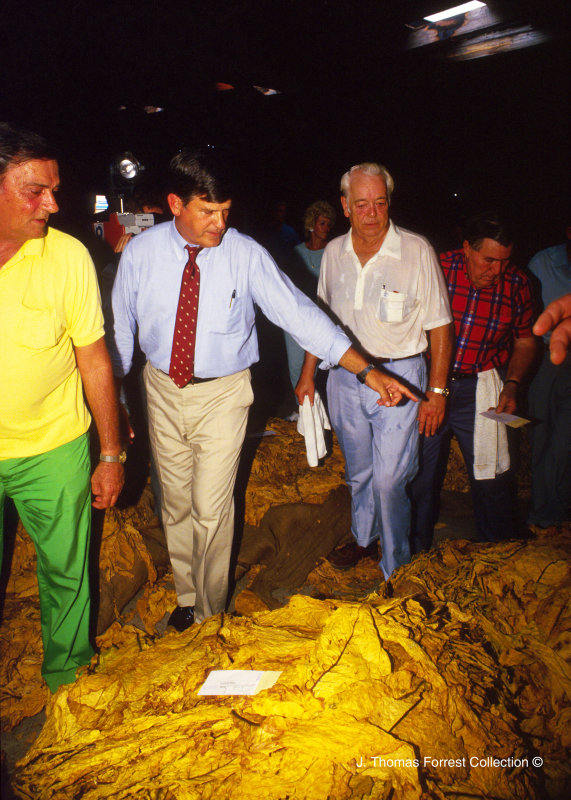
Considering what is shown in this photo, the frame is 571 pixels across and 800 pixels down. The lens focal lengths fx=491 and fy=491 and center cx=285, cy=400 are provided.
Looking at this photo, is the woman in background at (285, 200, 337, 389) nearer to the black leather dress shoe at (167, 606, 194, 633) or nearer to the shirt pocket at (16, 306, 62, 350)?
the black leather dress shoe at (167, 606, 194, 633)

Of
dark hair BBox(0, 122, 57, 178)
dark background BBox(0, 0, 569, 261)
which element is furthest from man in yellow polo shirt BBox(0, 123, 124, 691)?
dark background BBox(0, 0, 569, 261)

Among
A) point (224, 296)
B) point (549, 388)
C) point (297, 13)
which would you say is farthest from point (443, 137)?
point (224, 296)

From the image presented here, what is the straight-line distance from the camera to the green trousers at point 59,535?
2178 mm

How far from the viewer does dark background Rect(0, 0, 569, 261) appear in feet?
15.7

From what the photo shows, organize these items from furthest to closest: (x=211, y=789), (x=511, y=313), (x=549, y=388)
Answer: (x=549, y=388)
(x=511, y=313)
(x=211, y=789)

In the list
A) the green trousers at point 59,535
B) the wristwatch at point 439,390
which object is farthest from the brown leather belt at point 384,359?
the green trousers at point 59,535

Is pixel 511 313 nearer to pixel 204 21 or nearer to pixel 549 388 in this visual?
pixel 549 388

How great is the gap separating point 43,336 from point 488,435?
2.54m

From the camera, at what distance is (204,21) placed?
482 centimetres

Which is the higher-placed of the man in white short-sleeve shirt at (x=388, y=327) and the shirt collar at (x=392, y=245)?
the shirt collar at (x=392, y=245)

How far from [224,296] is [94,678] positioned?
1.75m

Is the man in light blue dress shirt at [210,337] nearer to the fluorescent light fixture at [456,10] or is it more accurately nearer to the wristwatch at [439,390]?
the wristwatch at [439,390]

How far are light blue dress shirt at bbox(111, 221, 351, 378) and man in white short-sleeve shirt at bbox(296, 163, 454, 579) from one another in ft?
1.70

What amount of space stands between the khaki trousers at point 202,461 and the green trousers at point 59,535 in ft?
1.66
